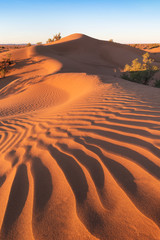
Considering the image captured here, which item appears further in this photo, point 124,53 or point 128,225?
point 124,53

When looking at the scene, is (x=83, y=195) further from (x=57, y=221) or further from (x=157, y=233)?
(x=157, y=233)

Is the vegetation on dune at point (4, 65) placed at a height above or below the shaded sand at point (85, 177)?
above

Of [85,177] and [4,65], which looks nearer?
[85,177]

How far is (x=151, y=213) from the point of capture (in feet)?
3.78

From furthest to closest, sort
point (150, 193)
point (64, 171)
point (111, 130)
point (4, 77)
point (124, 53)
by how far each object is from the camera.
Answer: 1. point (124, 53)
2. point (4, 77)
3. point (111, 130)
4. point (64, 171)
5. point (150, 193)

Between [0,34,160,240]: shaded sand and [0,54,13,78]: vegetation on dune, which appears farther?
[0,54,13,78]: vegetation on dune

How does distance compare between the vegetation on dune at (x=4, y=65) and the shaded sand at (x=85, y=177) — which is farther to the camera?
the vegetation on dune at (x=4, y=65)

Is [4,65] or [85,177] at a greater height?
[4,65]

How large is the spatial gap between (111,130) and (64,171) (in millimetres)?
1098

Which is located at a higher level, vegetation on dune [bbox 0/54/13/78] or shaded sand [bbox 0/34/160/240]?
vegetation on dune [bbox 0/54/13/78]

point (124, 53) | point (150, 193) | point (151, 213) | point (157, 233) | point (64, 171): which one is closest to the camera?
point (157, 233)

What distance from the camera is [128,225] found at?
3.60ft

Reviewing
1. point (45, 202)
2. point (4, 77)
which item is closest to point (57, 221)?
point (45, 202)

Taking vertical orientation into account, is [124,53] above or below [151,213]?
above
